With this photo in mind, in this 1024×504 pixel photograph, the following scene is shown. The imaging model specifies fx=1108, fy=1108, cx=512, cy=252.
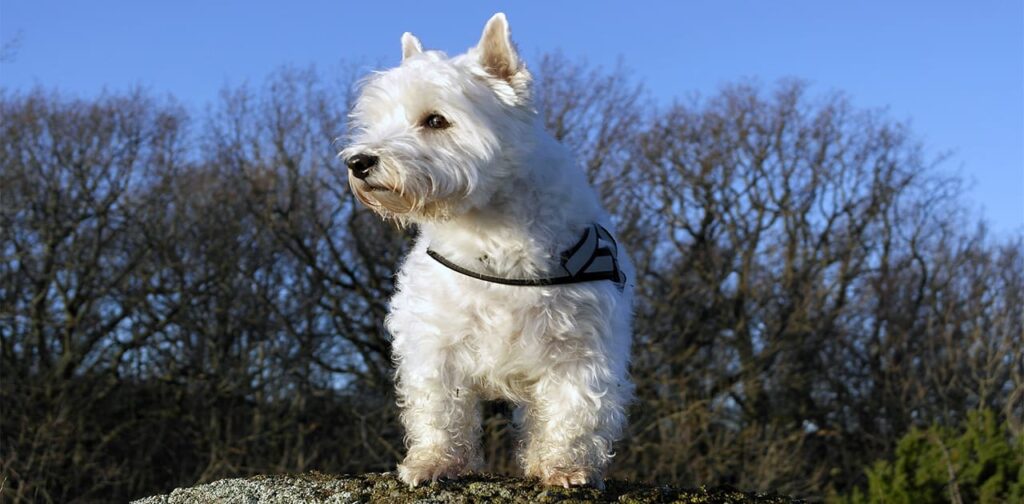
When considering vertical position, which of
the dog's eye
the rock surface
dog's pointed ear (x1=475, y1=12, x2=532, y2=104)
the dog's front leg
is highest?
dog's pointed ear (x1=475, y1=12, x2=532, y2=104)

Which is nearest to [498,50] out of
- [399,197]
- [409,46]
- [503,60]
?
[503,60]

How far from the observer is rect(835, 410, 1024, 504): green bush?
8266 millimetres

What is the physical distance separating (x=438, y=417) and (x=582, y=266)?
1073mm

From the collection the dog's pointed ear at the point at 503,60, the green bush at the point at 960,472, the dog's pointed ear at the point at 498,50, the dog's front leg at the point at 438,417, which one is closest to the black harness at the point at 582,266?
the dog's front leg at the point at 438,417

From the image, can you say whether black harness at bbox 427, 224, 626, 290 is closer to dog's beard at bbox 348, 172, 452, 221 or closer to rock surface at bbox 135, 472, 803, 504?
dog's beard at bbox 348, 172, 452, 221

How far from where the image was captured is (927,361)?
3334cm

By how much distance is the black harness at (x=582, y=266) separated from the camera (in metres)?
5.56

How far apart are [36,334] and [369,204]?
22.7 m

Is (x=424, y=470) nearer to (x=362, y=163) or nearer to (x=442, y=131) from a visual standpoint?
(x=362, y=163)

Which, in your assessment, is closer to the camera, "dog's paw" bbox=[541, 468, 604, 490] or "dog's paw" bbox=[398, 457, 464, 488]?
"dog's paw" bbox=[398, 457, 464, 488]

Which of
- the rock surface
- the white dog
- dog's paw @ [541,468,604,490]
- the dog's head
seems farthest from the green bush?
the dog's head

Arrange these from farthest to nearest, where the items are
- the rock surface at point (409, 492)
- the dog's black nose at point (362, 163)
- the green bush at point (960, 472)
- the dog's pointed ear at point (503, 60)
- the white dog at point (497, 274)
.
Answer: the green bush at point (960, 472), the dog's pointed ear at point (503, 60), the white dog at point (497, 274), the dog's black nose at point (362, 163), the rock surface at point (409, 492)

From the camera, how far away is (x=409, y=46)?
6.19 meters

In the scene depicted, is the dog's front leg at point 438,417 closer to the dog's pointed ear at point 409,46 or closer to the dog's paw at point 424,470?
the dog's paw at point 424,470
